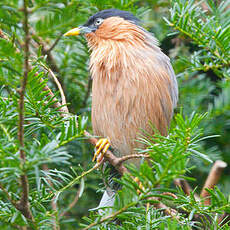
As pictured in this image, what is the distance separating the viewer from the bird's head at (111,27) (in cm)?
274

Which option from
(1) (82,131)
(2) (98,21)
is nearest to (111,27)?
(2) (98,21)

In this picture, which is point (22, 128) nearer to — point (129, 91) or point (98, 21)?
point (129, 91)

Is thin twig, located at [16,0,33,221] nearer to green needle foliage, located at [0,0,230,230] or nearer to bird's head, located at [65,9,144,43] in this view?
green needle foliage, located at [0,0,230,230]

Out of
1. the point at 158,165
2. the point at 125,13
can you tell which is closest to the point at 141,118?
the point at 125,13

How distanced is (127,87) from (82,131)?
123cm

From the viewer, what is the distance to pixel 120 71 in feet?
8.27

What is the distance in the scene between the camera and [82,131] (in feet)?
4.15

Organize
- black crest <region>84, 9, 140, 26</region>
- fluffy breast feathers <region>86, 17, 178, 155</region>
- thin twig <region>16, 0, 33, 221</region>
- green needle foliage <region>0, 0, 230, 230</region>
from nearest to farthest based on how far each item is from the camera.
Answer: thin twig <region>16, 0, 33, 221</region>, green needle foliage <region>0, 0, 230, 230</region>, fluffy breast feathers <region>86, 17, 178, 155</region>, black crest <region>84, 9, 140, 26</region>

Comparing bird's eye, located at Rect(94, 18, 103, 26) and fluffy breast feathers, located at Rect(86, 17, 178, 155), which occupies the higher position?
bird's eye, located at Rect(94, 18, 103, 26)

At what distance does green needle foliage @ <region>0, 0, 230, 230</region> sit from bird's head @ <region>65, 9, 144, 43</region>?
0.12 metres

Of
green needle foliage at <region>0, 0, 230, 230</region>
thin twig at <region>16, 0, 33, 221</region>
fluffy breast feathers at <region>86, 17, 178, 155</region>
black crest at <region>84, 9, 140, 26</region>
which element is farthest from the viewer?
black crest at <region>84, 9, 140, 26</region>

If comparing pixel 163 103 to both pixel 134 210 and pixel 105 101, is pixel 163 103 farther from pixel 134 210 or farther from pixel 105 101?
pixel 134 210

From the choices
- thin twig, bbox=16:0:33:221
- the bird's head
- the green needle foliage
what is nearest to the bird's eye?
the bird's head

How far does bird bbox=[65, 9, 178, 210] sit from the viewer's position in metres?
2.48
